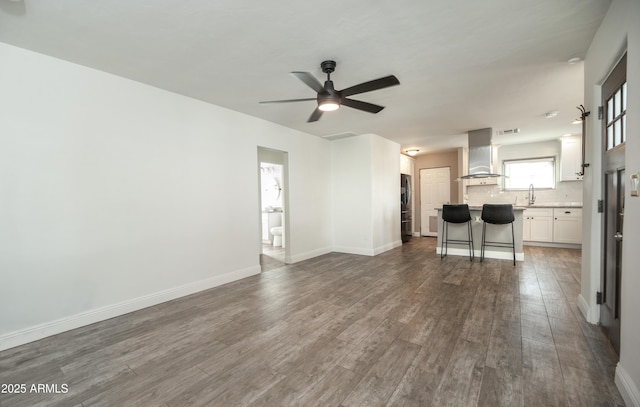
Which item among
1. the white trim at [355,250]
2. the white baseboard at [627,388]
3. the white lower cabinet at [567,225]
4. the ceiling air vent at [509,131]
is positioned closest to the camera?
the white baseboard at [627,388]

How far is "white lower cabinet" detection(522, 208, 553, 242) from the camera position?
6.05 meters

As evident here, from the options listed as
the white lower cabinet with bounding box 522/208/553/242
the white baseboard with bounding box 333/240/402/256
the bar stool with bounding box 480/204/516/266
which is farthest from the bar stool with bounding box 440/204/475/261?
the white lower cabinet with bounding box 522/208/553/242

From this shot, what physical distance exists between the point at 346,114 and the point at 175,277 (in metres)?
3.34

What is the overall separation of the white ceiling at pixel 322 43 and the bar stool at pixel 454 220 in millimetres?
2021

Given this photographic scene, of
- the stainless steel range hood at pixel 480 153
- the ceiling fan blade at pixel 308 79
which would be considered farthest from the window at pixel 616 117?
the stainless steel range hood at pixel 480 153

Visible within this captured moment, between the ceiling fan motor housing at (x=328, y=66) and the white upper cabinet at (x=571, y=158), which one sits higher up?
the ceiling fan motor housing at (x=328, y=66)

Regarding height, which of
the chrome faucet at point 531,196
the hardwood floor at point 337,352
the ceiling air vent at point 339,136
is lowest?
the hardwood floor at point 337,352

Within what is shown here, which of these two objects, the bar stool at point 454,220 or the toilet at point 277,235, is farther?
the toilet at point 277,235

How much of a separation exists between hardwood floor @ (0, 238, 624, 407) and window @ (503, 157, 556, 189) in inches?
168

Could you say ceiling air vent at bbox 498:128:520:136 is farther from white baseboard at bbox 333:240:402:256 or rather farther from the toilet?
the toilet

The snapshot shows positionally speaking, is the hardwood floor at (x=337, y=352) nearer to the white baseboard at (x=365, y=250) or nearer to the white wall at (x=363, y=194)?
the white baseboard at (x=365, y=250)

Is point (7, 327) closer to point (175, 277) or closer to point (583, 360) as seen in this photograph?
point (175, 277)

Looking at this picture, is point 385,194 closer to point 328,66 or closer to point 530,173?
point 328,66

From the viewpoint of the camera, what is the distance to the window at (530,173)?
6.57m
